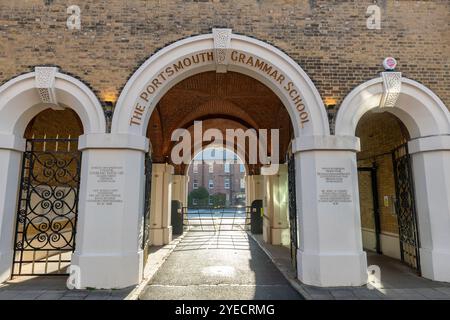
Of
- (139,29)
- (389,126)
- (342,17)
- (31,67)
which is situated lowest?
(389,126)

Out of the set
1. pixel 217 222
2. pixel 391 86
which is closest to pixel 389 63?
pixel 391 86

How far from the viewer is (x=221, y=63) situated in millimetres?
6609

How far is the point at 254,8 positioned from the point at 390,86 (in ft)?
11.5

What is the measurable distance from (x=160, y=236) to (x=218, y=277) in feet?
17.0

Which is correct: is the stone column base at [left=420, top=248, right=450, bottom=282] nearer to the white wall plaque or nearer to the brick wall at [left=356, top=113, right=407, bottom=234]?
the brick wall at [left=356, top=113, right=407, bottom=234]

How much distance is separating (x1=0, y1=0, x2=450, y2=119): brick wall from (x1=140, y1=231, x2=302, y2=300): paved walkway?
4.15 meters

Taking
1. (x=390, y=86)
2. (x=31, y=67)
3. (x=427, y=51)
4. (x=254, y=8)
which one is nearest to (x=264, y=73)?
(x=254, y=8)

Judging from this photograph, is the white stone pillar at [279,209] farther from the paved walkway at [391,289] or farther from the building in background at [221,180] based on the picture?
the building in background at [221,180]

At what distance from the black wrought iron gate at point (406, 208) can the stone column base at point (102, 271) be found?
20.9 feet

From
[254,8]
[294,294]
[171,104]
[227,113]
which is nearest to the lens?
[294,294]

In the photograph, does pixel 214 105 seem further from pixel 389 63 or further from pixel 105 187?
pixel 105 187

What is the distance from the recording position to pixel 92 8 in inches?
255

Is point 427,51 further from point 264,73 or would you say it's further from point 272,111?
point 272,111

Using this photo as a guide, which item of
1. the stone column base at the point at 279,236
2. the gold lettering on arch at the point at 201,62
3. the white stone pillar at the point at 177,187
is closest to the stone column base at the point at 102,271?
the gold lettering on arch at the point at 201,62
